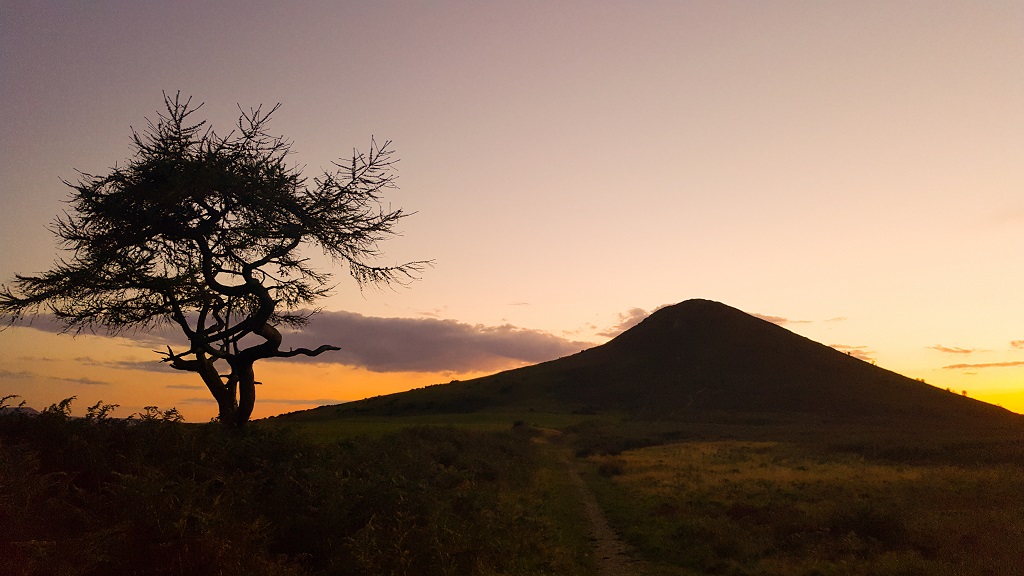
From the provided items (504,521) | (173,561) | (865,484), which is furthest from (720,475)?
(173,561)

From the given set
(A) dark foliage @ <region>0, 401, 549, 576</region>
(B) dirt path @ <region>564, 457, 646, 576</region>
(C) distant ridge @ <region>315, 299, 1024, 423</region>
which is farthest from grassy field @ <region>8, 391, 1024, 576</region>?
(C) distant ridge @ <region>315, 299, 1024, 423</region>

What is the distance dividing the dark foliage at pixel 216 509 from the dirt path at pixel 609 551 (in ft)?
6.95

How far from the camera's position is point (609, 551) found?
19.6 meters

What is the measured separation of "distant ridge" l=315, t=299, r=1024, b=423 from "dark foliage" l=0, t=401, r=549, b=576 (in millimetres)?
92844

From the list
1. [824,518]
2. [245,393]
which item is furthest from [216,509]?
[824,518]

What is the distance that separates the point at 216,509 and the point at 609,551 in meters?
13.3

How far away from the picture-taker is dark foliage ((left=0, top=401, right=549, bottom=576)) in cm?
850

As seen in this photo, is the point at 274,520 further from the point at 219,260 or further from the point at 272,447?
the point at 219,260

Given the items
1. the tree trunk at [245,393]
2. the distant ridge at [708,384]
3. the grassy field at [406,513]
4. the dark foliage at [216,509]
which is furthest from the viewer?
the distant ridge at [708,384]

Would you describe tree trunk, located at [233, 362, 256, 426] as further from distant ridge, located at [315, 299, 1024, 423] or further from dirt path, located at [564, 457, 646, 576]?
distant ridge, located at [315, 299, 1024, 423]

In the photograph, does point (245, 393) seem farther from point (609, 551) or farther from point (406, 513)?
point (609, 551)

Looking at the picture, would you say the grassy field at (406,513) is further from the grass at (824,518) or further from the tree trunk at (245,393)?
the tree trunk at (245,393)

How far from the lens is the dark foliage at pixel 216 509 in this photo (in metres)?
8.50

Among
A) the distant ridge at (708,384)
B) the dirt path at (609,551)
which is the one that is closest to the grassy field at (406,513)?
the dirt path at (609,551)
